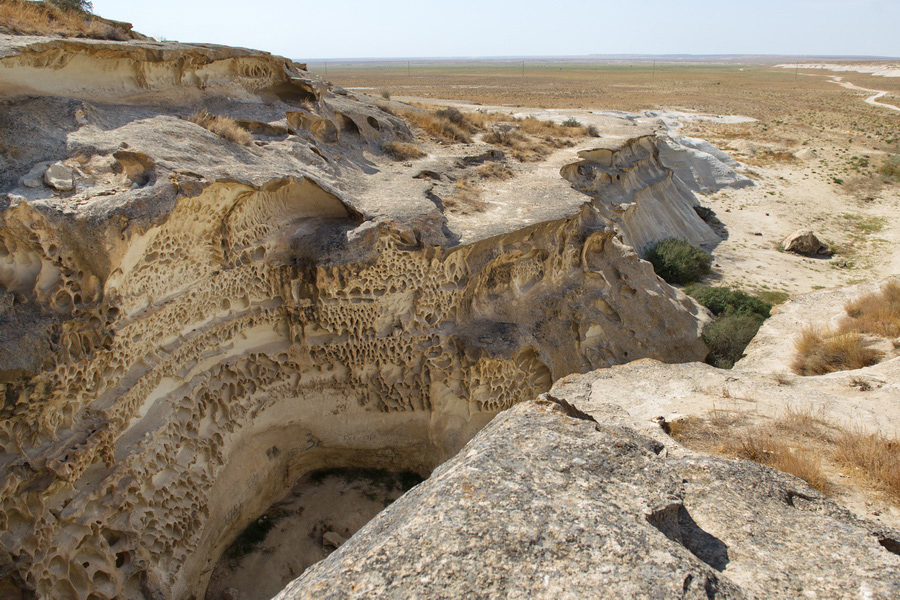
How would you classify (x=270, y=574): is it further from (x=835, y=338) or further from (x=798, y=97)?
(x=798, y=97)

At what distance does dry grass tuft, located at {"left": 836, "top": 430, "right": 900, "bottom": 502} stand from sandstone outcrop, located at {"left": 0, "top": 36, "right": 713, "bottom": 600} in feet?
15.0

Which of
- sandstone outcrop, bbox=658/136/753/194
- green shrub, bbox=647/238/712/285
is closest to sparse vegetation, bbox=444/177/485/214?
green shrub, bbox=647/238/712/285

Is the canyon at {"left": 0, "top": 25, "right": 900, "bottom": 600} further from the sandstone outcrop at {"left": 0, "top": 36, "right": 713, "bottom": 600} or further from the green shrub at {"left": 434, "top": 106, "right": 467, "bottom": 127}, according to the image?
the green shrub at {"left": 434, "top": 106, "right": 467, "bottom": 127}

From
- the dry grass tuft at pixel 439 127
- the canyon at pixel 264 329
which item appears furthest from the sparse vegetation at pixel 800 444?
the dry grass tuft at pixel 439 127

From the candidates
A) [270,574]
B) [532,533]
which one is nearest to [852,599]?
[532,533]

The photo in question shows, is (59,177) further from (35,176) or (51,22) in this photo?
(51,22)

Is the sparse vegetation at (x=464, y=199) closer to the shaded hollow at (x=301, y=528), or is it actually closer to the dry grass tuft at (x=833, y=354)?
the shaded hollow at (x=301, y=528)

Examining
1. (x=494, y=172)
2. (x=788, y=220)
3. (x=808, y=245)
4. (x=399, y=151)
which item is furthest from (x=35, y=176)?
(x=788, y=220)

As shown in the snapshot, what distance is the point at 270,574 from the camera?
24.3 ft

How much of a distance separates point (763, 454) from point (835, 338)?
4.93m

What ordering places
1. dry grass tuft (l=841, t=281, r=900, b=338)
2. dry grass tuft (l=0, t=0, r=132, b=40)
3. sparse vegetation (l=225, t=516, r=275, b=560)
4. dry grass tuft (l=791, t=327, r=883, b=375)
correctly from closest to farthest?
sparse vegetation (l=225, t=516, r=275, b=560), dry grass tuft (l=0, t=0, r=132, b=40), dry grass tuft (l=791, t=327, r=883, b=375), dry grass tuft (l=841, t=281, r=900, b=338)

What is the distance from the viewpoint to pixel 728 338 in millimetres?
12164

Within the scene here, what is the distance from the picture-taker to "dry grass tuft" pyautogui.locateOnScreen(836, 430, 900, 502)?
4414 mm

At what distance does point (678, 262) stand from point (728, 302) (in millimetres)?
2183
